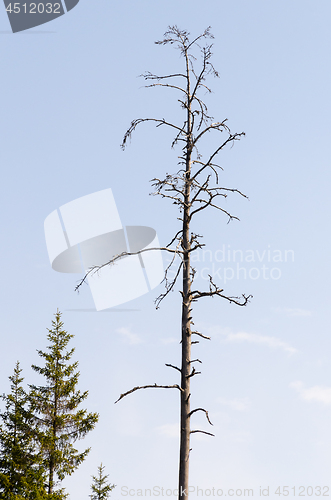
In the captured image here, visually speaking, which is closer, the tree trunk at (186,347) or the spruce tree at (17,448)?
the tree trunk at (186,347)

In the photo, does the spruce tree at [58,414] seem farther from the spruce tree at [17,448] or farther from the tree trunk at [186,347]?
A: the tree trunk at [186,347]

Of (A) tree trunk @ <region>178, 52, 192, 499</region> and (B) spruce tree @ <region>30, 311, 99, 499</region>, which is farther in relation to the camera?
(B) spruce tree @ <region>30, 311, 99, 499</region>

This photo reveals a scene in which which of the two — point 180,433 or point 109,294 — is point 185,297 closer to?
point 180,433

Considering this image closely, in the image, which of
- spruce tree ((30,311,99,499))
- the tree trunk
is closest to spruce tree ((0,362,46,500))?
spruce tree ((30,311,99,499))

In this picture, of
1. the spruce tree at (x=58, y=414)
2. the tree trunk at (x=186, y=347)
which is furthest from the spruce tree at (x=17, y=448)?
the tree trunk at (x=186, y=347)

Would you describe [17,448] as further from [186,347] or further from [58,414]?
[186,347]

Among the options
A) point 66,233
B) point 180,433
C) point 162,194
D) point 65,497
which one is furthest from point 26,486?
point 162,194

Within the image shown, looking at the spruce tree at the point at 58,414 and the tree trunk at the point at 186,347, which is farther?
the spruce tree at the point at 58,414

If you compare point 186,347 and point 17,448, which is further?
point 17,448

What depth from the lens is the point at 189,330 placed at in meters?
7.94

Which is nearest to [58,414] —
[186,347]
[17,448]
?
[17,448]

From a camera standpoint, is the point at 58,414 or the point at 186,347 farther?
the point at 58,414

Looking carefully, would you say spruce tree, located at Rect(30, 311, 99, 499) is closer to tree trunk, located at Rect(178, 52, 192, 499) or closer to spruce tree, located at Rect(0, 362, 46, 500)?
spruce tree, located at Rect(0, 362, 46, 500)

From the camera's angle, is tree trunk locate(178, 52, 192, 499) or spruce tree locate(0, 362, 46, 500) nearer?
tree trunk locate(178, 52, 192, 499)
